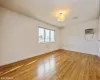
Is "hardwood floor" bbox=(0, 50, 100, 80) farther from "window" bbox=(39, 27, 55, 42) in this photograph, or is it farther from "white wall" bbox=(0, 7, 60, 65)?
"window" bbox=(39, 27, 55, 42)

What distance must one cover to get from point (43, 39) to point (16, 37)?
2.14m

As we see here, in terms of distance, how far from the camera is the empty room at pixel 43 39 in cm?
236

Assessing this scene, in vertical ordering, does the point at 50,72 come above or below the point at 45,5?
below

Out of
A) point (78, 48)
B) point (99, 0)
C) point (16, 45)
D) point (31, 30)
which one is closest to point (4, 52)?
point (16, 45)

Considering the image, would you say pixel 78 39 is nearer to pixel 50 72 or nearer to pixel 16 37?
pixel 50 72

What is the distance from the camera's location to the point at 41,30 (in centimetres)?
499

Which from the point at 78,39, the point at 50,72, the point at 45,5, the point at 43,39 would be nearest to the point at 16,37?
the point at 45,5

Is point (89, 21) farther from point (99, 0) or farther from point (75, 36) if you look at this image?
point (99, 0)

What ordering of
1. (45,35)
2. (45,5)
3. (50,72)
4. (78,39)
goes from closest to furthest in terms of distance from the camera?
1. (50,72)
2. (45,5)
3. (45,35)
4. (78,39)

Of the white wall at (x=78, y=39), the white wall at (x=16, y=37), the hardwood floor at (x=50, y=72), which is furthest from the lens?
the white wall at (x=78, y=39)

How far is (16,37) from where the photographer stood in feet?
10.5

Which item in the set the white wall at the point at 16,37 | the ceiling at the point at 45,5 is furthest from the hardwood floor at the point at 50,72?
the ceiling at the point at 45,5

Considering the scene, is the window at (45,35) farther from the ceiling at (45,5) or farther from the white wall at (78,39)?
the ceiling at (45,5)

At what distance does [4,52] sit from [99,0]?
3866mm
